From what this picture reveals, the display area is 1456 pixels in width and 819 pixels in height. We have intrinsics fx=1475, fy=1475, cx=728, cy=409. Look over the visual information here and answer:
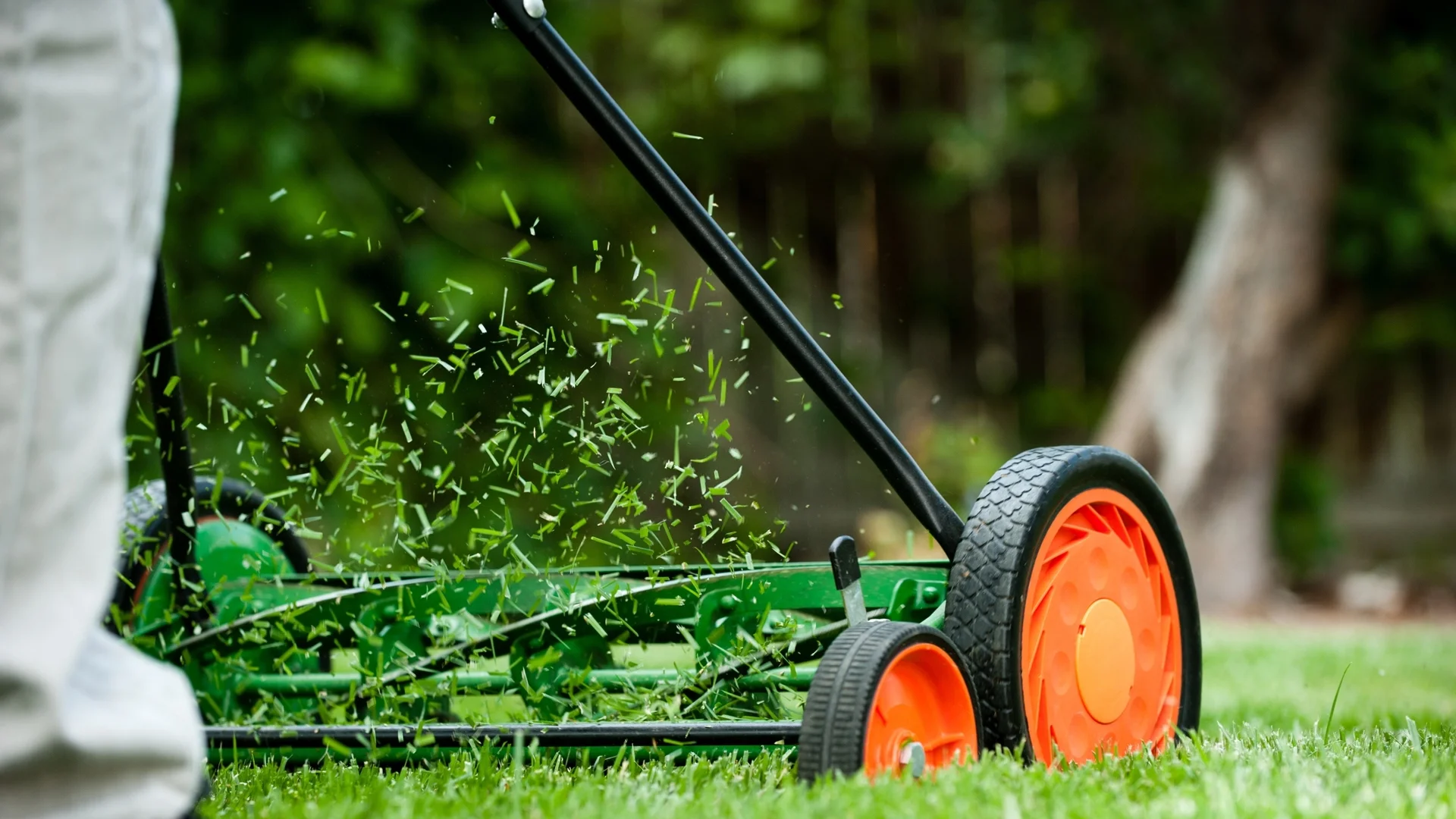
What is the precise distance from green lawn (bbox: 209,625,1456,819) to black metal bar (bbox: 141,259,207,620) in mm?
363

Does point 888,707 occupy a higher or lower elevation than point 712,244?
lower

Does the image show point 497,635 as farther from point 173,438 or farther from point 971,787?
point 971,787

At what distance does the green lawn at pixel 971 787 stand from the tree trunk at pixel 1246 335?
12.9ft

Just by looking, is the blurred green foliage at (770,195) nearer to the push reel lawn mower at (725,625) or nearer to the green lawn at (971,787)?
the push reel lawn mower at (725,625)

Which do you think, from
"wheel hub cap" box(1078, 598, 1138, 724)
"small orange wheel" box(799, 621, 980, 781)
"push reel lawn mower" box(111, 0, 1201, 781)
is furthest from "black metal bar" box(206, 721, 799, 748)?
"wheel hub cap" box(1078, 598, 1138, 724)

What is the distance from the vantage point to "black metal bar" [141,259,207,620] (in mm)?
2029

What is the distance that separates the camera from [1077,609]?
5.71 ft

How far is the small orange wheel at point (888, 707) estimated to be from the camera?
1.42 m

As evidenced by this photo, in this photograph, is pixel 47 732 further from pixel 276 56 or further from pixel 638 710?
pixel 276 56

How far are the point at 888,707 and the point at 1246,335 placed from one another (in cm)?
511

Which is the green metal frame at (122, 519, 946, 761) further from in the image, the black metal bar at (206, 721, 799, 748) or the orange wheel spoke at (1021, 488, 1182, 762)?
the orange wheel spoke at (1021, 488, 1182, 762)

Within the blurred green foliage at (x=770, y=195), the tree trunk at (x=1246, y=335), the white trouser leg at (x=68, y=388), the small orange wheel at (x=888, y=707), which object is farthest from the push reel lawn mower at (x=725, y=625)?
the tree trunk at (x=1246, y=335)

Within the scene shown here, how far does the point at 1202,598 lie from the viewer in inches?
247

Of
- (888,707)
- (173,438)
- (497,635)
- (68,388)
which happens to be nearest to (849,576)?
(888,707)
